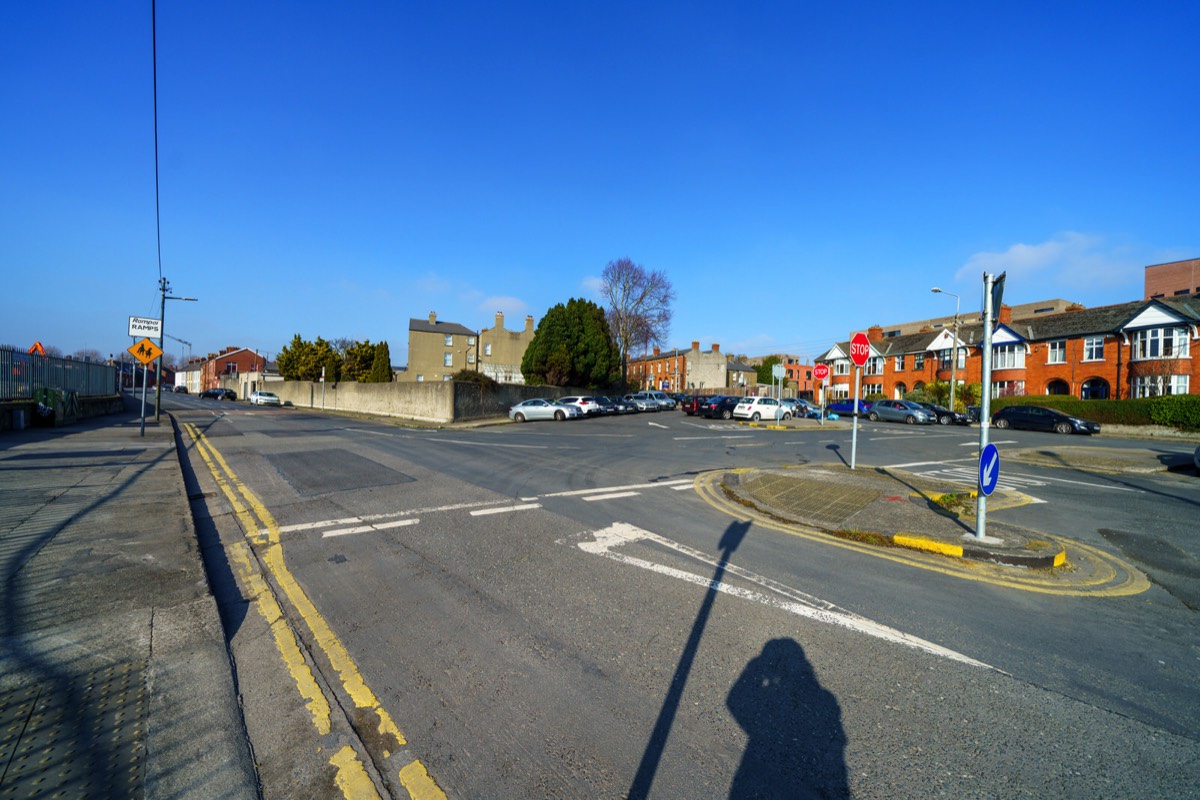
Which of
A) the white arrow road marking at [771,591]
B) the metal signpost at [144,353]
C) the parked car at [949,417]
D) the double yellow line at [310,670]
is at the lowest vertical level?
the double yellow line at [310,670]

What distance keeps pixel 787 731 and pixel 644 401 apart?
44.8m

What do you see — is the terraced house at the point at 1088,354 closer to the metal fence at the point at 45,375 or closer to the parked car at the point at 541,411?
the parked car at the point at 541,411

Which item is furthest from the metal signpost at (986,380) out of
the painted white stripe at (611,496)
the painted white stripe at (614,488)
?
the painted white stripe at (614,488)

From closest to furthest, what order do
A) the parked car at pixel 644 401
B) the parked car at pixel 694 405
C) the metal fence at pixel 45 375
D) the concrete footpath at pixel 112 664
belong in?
the concrete footpath at pixel 112 664 < the metal fence at pixel 45 375 < the parked car at pixel 694 405 < the parked car at pixel 644 401

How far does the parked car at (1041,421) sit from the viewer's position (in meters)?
29.6

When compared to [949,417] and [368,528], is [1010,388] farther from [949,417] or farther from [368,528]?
[368,528]

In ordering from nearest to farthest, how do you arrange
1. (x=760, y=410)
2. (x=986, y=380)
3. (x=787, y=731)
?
(x=787, y=731) → (x=986, y=380) → (x=760, y=410)

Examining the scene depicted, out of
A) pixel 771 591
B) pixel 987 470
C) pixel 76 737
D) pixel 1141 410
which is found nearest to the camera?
pixel 76 737

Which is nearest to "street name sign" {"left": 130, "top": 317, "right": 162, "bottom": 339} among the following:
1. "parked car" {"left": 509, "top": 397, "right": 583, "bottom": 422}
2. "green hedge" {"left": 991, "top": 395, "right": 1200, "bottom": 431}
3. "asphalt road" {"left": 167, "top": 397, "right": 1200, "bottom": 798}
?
"asphalt road" {"left": 167, "top": 397, "right": 1200, "bottom": 798}

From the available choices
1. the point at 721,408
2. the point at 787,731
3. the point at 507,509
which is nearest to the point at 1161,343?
the point at 721,408

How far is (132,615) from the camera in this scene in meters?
4.25

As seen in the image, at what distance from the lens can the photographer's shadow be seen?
8.71ft

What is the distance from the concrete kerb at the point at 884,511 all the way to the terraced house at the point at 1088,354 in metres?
24.1

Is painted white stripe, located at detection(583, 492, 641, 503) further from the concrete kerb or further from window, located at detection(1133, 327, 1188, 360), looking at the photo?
window, located at detection(1133, 327, 1188, 360)
